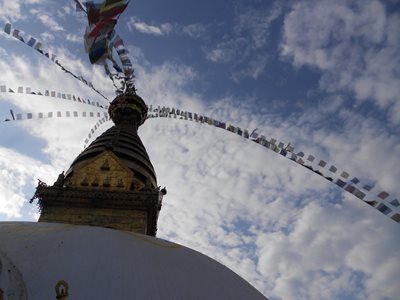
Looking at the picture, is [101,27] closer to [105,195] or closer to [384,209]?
[105,195]

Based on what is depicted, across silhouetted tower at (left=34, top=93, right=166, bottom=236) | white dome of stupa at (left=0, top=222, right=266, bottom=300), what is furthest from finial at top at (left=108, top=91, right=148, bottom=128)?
white dome of stupa at (left=0, top=222, right=266, bottom=300)

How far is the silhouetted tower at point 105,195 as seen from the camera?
53.9 ft

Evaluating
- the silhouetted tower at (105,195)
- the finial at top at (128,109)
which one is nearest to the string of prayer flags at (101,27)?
the silhouetted tower at (105,195)

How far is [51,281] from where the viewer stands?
6898mm

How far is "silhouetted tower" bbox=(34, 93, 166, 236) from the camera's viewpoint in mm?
16422

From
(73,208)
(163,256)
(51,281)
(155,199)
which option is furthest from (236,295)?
(73,208)

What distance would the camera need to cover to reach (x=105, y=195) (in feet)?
55.5

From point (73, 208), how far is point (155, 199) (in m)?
3.75

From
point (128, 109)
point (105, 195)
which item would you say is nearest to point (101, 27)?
point (105, 195)

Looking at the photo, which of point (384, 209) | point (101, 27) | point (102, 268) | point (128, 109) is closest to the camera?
point (102, 268)

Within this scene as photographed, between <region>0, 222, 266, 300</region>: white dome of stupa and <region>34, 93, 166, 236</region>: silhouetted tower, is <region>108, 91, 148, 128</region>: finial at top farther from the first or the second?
<region>0, 222, 266, 300</region>: white dome of stupa

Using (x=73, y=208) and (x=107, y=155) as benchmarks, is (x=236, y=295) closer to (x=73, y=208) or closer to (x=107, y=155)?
(x=73, y=208)

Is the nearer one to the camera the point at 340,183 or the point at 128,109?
the point at 340,183

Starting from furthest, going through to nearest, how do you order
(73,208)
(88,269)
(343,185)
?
1. (73,208)
2. (343,185)
3. (88,269)
